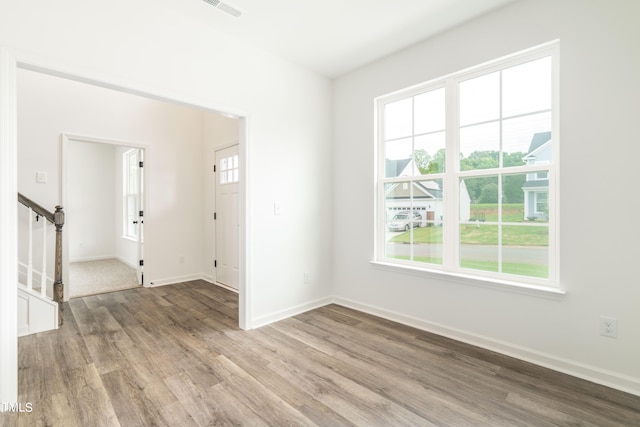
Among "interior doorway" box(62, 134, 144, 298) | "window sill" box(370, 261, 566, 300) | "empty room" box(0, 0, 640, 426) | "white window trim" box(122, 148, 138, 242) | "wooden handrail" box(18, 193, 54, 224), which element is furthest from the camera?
"white window trim" box(122, 148, 138, 242)

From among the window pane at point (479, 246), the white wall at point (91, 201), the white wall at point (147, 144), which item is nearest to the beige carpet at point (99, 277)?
the white wall at point (91, 201)

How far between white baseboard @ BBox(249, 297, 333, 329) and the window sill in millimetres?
928

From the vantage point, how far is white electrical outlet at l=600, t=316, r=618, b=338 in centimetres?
195

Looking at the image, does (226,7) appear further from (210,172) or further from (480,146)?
(210,172)

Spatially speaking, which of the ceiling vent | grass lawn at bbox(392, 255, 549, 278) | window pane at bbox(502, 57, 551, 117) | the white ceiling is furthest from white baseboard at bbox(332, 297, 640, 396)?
the ceiling vent

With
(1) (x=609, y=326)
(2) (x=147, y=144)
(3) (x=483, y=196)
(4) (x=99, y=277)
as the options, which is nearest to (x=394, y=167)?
(3) (x=483, y=196)

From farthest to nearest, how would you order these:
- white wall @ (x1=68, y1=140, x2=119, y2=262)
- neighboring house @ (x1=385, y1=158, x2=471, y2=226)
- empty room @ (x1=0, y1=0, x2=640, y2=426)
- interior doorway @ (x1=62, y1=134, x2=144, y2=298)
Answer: white wall @ (x1=68, y1=140, x2=119, y2=262) → interior doorway @ (x1=62, y1=134, x2=144, y2=298) → neighboring house @ (x1=385, y1=158, x2=471, y2=226) → empty room @ (x1=0, y1=0, x2=640, y2=426)

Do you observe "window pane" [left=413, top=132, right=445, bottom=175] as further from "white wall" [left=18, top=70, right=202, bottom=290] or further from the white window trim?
the white window trim

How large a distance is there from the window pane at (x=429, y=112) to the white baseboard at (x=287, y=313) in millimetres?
2233

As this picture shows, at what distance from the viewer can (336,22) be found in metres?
2.58

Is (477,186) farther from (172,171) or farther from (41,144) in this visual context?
(41,144)

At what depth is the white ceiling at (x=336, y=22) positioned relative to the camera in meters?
2.35

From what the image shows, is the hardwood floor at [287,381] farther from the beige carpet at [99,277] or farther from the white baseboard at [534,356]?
the beige carpet at [99,277]

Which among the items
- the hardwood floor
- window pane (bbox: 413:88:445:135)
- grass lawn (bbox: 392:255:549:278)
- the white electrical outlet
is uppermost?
window pane (bbox: 413:88:445:135)
